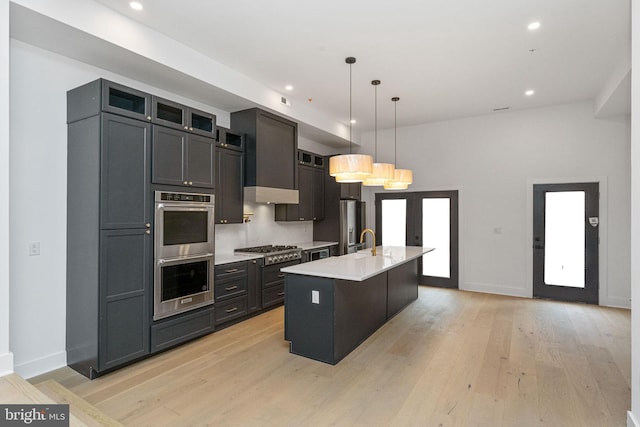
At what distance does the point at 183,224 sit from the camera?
353 centimetres

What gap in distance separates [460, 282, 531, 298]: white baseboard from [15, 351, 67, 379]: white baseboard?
608cm

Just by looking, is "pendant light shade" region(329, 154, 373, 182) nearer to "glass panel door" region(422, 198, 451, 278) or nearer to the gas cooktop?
the gas cooktop

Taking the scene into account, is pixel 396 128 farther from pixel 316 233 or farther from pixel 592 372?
pixel 592 372

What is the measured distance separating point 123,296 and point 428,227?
5.45 meters

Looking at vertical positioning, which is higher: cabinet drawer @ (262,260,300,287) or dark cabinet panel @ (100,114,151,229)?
dark cabinet panel @ (100,114,151,229)

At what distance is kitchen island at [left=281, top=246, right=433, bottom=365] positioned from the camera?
3191mm

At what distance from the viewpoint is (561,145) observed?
5.54 meters

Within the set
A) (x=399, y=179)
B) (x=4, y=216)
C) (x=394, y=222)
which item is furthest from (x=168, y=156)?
(x=394, y=222)

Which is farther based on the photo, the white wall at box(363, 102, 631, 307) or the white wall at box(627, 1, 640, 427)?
the white wall at box(363, 102, 631, 307)

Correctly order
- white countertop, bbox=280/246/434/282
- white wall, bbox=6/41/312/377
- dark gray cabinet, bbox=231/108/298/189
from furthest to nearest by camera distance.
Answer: dark gray cabinet, bbox=231/108/298/189 → white countertop, bbox=280/246/434/282 → white wall, bbox=6/41/312/377

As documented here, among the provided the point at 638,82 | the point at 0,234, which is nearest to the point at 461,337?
the point at 638,82

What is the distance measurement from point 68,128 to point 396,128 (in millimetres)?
5651

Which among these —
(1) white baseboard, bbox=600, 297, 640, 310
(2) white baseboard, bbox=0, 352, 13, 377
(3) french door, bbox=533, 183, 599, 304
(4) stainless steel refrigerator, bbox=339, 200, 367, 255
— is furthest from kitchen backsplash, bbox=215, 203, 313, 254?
(1) white baseboard, bbox=600, 297, 640, 310

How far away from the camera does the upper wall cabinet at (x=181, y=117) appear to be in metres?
3.35
